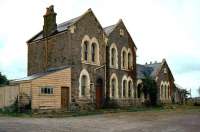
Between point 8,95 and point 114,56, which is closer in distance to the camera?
point 8,95

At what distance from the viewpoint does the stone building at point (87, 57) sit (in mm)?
33531

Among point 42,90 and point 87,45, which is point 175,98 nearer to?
point 87,45

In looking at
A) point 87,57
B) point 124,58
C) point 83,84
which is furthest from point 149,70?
point 83,84

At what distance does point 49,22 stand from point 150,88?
17.0 metres

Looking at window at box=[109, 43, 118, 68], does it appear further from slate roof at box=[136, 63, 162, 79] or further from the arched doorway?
slate roof at box=[136, 63, 162, 79]

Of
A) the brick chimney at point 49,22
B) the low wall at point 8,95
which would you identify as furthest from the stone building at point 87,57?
the low wall at point 8,95

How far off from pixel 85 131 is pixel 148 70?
3836cm

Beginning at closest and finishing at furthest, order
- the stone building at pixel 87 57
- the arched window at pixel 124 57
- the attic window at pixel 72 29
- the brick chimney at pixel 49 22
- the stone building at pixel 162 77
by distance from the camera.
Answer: the attic window at pixel 72 29 < the stone building at pixel 87 57 < the brick chimney at pixel 49 22 < the arched window at pixel 124 57 < the stone building at pixel 162 77

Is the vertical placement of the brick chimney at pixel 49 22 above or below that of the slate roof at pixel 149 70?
above

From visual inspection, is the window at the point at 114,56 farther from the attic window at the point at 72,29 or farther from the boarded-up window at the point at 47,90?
the boarded-up window at the point at 47,90

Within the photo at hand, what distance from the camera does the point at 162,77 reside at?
52312mm

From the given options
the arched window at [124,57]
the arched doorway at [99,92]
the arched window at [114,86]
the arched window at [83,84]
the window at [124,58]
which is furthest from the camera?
the window at [124,58]

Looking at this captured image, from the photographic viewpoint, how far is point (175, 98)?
2324 inches

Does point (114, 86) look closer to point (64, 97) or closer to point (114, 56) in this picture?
point (114, 56)
